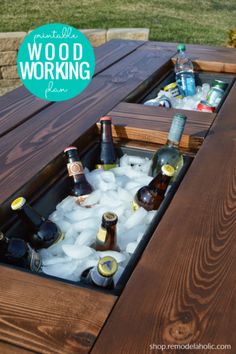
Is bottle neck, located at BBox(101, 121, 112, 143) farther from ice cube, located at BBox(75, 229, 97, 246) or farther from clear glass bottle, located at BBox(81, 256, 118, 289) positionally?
clear glass bottle, located at BBox(81, 256, 118, 289)

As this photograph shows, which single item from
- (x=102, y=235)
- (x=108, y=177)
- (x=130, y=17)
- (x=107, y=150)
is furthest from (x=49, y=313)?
(x=130, y=17)

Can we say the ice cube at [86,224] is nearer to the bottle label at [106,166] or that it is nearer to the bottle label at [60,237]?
the bottle label at [60,237]

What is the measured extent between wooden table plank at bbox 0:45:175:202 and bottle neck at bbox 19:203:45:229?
3.3 inches

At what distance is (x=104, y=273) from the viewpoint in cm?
87

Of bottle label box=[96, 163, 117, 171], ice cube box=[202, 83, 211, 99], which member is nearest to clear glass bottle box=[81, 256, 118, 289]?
bottle label box=[96, 163, 117, 171]

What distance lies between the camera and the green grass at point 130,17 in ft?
17.3

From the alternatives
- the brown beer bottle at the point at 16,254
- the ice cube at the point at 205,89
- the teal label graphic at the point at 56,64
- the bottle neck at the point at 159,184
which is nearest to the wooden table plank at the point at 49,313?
the brown beer bottle at the point at 16,254

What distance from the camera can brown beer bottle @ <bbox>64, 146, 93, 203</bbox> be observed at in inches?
54.0

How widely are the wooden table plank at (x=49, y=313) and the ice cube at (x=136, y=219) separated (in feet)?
1.46

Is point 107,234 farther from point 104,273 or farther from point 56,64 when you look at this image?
point 56,64

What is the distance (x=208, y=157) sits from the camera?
55.6 inches

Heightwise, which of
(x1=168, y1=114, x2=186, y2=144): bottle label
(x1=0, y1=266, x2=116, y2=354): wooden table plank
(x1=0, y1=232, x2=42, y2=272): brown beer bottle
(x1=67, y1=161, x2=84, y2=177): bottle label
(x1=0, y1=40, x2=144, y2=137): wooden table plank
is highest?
(x1=168, y1=114, x2=186, y2=144): bottle label

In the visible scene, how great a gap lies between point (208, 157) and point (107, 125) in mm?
423

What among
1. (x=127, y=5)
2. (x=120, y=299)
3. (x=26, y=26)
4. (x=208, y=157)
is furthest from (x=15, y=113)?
(x=127, y=5)
